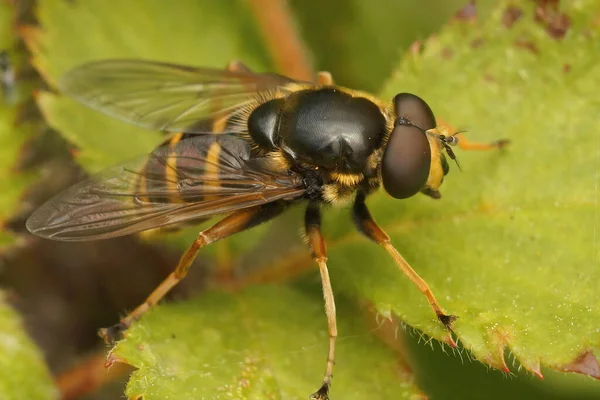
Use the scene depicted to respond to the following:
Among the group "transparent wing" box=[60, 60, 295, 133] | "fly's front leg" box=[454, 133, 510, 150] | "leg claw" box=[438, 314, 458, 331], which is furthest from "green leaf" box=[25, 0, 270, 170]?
"leg claw" box=[438, 314, 458, 331]

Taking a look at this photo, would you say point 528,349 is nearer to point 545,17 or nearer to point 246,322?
point 246,322

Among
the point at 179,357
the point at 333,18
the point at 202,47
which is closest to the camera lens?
the point at 179,357

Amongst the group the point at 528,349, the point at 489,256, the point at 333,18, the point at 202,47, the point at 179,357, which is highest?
the point at 333,18

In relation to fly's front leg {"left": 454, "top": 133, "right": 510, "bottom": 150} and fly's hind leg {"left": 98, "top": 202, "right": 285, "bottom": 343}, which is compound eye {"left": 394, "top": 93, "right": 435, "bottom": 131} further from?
fly's hind leg {"left": 98, "top": 202, "right": 285, "bottom": 343}

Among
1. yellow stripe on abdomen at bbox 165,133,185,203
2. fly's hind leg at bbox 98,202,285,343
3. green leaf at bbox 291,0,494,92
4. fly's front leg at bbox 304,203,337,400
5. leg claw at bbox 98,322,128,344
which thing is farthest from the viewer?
green leaf at bbox 291,0,494,92

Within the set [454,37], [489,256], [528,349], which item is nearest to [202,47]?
[454,37]

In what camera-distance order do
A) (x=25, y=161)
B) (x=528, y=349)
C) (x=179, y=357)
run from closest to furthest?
1. (x=528, y=349)
2. (x=179, y=357)
3. (x=25, y=161)

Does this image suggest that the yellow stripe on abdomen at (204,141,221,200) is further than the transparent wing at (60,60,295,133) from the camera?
No
